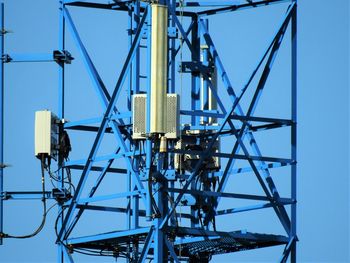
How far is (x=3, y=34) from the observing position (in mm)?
84062

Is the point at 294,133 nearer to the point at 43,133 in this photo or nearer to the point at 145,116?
the point at 145,116

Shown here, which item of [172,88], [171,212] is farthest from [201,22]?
[171,212]

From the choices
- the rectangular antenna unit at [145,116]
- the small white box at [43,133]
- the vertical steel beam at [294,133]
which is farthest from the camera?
the vertical steel beam at [294,133]

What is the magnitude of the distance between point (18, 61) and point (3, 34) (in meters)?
0.98

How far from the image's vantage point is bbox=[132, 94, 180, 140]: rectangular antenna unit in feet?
260

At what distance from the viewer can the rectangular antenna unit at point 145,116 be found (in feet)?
260

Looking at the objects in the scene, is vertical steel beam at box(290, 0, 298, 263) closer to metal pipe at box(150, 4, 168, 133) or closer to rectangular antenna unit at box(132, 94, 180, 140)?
rectangular antenna unit at box(132, 94, 180, 140)

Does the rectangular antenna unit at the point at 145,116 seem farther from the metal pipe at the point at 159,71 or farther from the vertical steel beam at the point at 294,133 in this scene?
the vertical steel beam at the point at 294,133

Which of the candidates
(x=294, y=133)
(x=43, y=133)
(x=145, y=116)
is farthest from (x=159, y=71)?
(x=294, y=133)

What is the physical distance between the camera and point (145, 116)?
79312 millimetres

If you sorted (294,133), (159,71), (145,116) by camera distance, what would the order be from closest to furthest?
(159,71) < (145,116) < (294,133)

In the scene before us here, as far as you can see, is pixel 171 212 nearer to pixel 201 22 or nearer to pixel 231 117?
pixel 231 117

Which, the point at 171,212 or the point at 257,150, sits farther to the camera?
the point at 257,150

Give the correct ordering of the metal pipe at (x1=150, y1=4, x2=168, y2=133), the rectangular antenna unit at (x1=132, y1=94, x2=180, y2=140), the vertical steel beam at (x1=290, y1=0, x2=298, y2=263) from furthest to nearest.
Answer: the vertical steel beam at (x1=290, y1=0, x2=298, y2=263) → the rectangular antenna unit at (x1=132, y1=94, x2=180, y2=140) → the metal pipe at (x1=150, y1=4, x2=168, y2=133)
